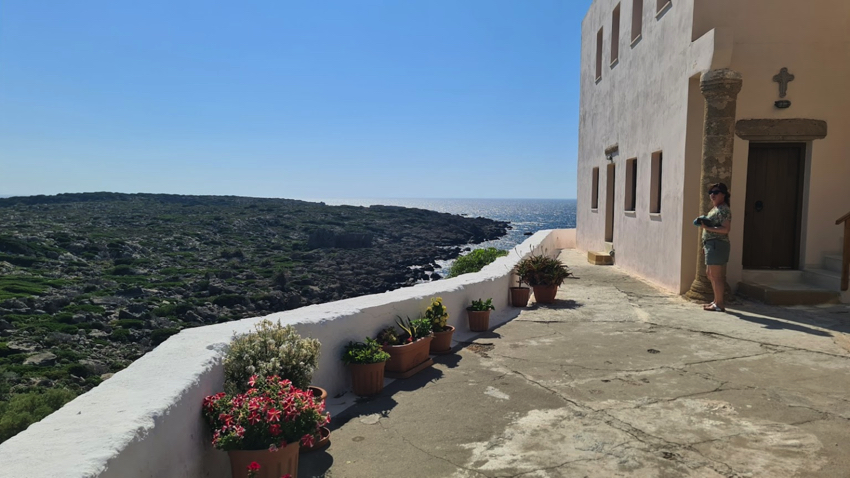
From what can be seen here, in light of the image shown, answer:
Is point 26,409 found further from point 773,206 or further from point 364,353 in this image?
point 773,206

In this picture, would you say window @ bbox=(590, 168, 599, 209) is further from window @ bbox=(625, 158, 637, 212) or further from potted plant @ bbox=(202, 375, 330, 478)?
potted plant @ bbox=(202, 375, 330, 478)

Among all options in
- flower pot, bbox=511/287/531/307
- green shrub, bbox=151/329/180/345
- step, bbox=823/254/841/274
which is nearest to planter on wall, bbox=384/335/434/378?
flower pot, bbox=511/287/531/307

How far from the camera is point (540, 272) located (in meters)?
8.59

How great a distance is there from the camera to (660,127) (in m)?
9.94

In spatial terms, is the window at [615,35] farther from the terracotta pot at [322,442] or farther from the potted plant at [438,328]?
the terracotta pot at [322,442]

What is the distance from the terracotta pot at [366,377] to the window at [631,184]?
9408 millimetres

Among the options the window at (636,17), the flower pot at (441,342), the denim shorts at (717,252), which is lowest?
the flower pot at (441,342)

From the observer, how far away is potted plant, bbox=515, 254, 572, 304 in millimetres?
8484

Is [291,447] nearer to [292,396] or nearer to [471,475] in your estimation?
[292,396]

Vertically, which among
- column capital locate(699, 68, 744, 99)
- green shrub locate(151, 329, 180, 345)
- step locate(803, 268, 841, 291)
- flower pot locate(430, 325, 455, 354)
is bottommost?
green shrub locate(151, 329, 180, 345)

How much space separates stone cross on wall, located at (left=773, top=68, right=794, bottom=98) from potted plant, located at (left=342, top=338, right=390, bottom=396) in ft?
25.5

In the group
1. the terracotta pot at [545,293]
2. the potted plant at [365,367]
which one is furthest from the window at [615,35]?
Result: the potted plant at [365,367]


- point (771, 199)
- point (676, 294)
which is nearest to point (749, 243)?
point (771, 199)

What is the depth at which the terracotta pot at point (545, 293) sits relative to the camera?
334 inches
